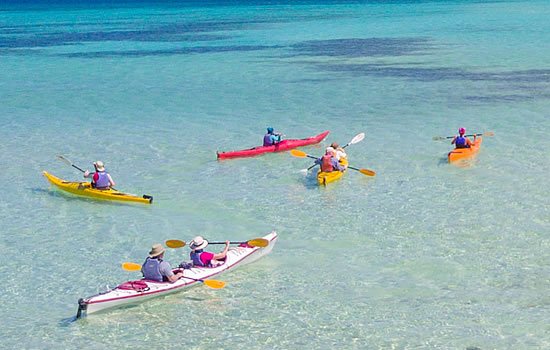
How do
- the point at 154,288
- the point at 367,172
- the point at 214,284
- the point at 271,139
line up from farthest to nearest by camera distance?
the point at 271,139 → the point at 367,172 → the point at 214,284 → the point at 154,288

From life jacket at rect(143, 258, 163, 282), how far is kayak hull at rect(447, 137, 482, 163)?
13585mm

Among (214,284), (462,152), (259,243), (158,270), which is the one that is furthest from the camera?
(462,152)

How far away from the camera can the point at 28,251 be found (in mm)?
19062

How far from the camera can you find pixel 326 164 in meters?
24.2

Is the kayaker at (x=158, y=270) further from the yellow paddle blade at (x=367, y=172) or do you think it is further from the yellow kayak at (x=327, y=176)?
the yellow paddle blade at (x=367, y=172)

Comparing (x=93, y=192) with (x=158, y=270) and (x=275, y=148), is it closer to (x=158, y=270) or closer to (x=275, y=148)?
(x=275, y=148)

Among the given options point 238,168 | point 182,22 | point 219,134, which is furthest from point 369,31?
point 238,168

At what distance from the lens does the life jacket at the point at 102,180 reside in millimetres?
22891

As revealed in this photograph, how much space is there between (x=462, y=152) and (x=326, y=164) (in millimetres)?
5472

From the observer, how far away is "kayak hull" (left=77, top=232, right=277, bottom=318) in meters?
15.0

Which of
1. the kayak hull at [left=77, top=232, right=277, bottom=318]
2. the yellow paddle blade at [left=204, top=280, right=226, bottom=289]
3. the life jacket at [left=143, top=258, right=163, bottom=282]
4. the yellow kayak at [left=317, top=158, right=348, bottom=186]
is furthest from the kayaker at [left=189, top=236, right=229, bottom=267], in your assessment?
the yellow kayak at [left=317, top=158, right=348, bottom=186]

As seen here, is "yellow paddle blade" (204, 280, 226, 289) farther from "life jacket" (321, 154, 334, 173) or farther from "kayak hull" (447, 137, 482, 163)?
"kayak hull" (447, 137, 482, 163)

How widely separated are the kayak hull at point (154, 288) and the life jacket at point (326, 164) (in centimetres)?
701

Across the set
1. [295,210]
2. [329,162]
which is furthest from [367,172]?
[295,210]
